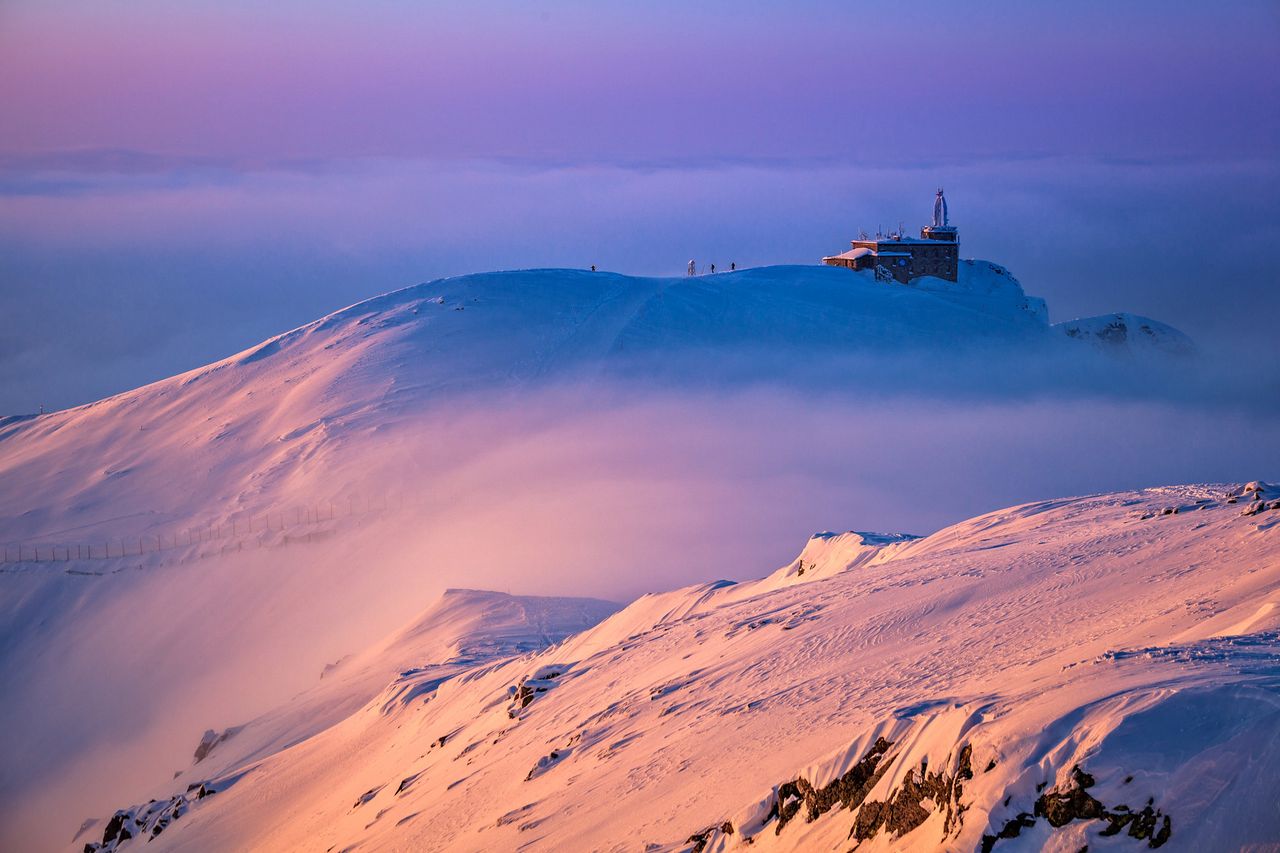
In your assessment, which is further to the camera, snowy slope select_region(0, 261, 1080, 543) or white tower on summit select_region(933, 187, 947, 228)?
white tower on summit select_region(933, 187, 947, 228)

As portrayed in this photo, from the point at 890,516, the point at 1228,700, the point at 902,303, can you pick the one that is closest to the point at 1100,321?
the point at 902,303

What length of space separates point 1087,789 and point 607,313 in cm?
5364

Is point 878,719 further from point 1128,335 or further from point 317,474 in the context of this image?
point 1128,335

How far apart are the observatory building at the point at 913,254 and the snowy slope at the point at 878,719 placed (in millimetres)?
47351

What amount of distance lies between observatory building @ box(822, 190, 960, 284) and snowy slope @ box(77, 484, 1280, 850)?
155 feet

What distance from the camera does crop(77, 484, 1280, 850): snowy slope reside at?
9.62m

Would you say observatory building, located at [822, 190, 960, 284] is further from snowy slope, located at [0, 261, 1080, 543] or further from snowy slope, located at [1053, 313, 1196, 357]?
snowy slope, located at [1053, 313, 1196, 357]

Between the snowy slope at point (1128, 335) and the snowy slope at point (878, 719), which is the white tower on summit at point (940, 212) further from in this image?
the snowy slope at point (878, 719)

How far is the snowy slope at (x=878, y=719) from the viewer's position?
9.62 m

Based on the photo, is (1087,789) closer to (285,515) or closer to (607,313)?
(285,515)

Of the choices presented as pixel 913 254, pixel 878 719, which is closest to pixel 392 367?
pixel 913 254

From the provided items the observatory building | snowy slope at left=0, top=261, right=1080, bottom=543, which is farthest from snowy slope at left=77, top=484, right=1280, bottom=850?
the observatory building

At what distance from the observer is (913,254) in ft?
236

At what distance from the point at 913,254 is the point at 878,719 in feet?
207
